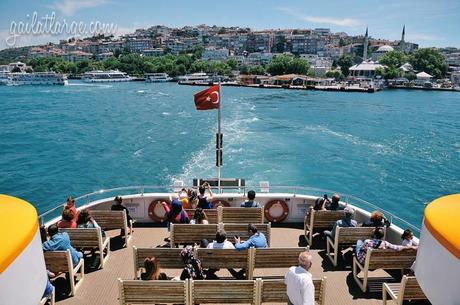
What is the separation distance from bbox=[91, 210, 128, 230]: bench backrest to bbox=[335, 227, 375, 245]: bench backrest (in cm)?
410

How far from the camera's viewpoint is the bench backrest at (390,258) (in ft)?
20.2

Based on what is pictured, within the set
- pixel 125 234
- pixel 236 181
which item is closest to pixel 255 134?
pixel 236 181

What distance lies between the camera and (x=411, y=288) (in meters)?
5.29

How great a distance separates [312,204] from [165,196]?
11.3 ft

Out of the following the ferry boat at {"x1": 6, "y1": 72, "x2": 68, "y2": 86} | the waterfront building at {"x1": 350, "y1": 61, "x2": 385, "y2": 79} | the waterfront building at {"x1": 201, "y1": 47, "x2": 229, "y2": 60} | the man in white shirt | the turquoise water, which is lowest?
the turquoise water

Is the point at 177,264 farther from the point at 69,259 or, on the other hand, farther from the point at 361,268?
the point at 361,268

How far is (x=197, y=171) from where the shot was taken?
86.8ft

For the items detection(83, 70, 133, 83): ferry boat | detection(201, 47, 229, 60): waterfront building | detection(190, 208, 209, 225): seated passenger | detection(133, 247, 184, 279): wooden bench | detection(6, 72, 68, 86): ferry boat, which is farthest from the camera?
detection(201, 47, 229, 60): waterfront building

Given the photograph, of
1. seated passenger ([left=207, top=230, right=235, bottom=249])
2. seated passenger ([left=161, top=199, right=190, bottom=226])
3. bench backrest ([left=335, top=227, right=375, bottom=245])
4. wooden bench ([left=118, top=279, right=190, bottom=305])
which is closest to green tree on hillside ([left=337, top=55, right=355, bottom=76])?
bench backrest ([left=335, top=227, right=375, bottom=245])

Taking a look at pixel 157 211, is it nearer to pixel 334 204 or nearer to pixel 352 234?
pixel 334 204

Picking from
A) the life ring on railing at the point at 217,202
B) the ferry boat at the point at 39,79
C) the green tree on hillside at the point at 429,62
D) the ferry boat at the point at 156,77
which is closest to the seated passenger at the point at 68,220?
the life ring on railing at the point at 217,202

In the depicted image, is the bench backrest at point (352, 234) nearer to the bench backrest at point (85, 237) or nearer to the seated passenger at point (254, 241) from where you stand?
the seated passenger at point (254, 241)

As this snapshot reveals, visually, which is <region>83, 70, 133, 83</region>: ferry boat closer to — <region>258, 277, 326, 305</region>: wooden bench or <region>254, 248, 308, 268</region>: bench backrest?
<region>254, 248, 308, 268</region>: bench backrest

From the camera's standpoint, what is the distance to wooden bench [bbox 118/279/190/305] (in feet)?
16.0
